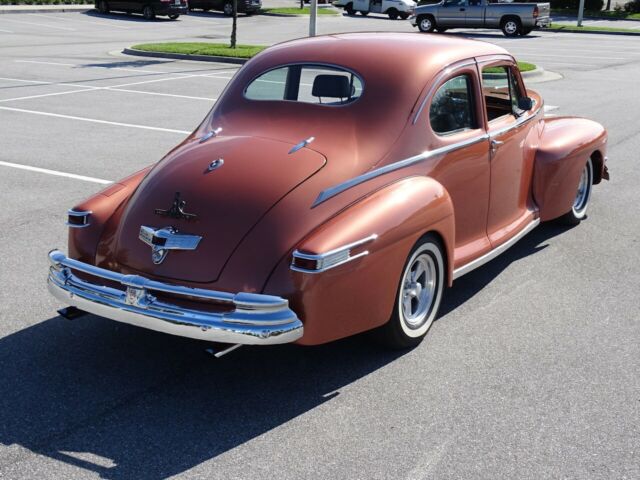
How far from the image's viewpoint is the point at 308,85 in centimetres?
576

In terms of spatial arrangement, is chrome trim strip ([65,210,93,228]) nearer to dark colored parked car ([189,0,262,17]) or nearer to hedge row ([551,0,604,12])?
dark colored parked car ([189,0,262,17])

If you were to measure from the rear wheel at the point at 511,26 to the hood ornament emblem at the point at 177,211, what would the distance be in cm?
2956

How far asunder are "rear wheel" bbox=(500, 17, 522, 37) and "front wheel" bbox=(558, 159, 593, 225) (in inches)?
1021

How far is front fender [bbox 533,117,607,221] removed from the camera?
6.84m

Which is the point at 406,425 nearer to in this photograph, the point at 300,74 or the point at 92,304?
the point at 92,304

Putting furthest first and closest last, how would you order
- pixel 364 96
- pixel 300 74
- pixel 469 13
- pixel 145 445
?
1. pixel 469 13
2. pixel 300 74
3. pixel 364 96
4. pixel 145 445

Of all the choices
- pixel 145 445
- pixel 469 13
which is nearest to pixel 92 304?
pixel 145 445

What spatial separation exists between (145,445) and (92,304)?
904mm

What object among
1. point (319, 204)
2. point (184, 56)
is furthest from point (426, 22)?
point (319, 204)

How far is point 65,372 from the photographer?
4.79 metres

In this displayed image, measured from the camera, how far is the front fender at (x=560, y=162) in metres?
6.84

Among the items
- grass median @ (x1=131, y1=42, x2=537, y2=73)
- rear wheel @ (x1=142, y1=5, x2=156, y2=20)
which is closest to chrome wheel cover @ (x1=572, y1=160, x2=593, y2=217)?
grass median @ (x1=131, y1=42, x2=537, y2=73)

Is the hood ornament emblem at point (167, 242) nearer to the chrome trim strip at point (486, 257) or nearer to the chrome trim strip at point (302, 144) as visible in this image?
the chrome trim strip at point (302, 144)

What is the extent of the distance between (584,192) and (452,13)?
1065 inches
